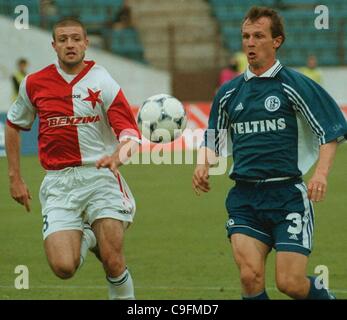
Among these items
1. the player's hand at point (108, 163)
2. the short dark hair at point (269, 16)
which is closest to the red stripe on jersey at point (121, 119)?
the player's hand at point (108, 163)

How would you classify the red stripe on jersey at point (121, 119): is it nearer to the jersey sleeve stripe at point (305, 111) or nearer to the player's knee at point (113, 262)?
the player's knee at point (113, 262)

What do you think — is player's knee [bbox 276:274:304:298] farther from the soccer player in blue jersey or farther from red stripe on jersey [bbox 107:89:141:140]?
red stripe on jersey [bbox 107:89:141:140]

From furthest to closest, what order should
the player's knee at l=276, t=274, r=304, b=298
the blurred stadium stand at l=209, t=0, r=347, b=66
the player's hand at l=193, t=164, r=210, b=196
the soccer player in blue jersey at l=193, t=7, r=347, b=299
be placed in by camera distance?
the blurred stadium stand at l=209, t=0, r=347, b=66, the player's hand at l=193, t=164, r=210, b=196, the soccer player in blue jersey at l=193, t=7, r=347, b=299, the player's knee at l=276, t=274, r=304, b=298

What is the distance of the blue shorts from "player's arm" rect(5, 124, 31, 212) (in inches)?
59.8

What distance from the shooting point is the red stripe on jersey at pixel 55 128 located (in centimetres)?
725

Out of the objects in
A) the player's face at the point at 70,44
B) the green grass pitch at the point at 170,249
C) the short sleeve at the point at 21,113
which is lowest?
the green grass pitch at the point at 170,249

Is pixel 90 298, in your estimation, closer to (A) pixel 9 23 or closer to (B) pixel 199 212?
(B) pixel 199 212

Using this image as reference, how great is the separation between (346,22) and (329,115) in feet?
65.1

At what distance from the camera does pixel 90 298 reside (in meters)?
8.09

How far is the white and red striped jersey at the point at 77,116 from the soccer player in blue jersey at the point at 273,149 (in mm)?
840

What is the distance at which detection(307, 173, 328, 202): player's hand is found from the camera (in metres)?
6.25

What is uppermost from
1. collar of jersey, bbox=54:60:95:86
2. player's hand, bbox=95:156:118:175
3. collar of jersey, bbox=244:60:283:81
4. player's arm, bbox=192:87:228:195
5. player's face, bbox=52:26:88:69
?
player's face, bbox=52:26:88:69

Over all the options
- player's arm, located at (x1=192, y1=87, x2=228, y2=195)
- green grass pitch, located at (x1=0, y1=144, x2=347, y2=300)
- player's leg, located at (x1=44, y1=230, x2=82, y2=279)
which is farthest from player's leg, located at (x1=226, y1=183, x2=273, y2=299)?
green grass pitch, located at (x1=0, y1=144, x2=347, y2=300)

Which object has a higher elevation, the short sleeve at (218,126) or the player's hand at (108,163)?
the short sleeve at (218,126)
